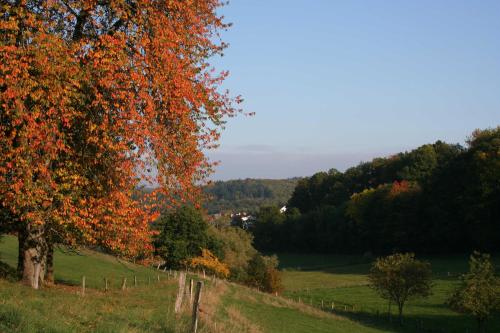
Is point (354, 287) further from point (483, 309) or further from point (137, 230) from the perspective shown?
point (137, 230)

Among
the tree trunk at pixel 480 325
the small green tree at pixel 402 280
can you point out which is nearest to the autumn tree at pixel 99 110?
the tree trunk at pixel 480 325

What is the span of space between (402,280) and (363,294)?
14044mm

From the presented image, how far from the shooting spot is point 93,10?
1661 centimetres

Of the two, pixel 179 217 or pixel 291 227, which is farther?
pixel 291 227

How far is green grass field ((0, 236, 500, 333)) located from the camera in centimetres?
1391

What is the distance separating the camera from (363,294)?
66938 mm

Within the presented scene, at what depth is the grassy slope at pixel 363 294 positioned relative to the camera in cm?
5006

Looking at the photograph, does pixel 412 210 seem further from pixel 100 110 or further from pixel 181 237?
pixel 100 110

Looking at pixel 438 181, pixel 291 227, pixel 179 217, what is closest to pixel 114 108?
pixel 179 217

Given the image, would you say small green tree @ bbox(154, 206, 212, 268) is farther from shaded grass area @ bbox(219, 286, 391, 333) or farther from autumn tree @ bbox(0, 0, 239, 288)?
autumn tree @ bbox(0, 0, 239, 288)

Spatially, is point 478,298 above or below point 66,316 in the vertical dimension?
below

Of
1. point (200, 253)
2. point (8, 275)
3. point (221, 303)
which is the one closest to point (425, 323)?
point (221, 303)

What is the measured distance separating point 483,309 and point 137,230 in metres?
37.6

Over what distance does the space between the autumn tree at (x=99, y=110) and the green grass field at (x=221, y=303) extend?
2660mm
